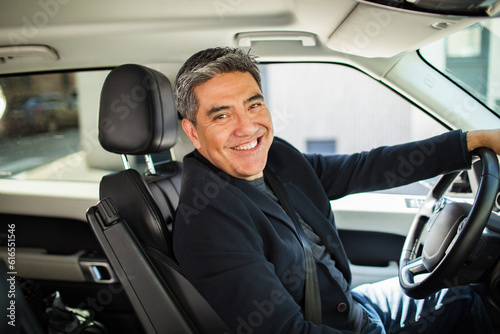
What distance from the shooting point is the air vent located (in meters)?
1.81

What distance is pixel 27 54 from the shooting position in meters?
1.87

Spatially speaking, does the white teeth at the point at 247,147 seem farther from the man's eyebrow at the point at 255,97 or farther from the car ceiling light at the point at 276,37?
the car ceiling light at the point at 276,37

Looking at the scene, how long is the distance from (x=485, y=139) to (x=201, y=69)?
34.9 inches

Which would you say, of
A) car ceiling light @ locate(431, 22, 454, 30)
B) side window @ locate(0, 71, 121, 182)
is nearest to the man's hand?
car ceiling light @ locate(431, 22, 454, 30)

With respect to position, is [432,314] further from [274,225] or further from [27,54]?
[27,54]

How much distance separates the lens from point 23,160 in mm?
2510

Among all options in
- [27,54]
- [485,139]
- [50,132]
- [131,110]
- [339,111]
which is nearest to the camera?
[485,139]

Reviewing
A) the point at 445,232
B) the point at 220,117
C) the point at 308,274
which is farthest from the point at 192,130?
the point at 445,232

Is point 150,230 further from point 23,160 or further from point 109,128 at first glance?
point 23,160

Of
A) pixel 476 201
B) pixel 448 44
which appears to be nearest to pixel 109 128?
pixel 476 201

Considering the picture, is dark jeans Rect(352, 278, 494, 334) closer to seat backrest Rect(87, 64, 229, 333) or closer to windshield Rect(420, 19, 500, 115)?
seat backrest Rect(87, 64, 229, 333)

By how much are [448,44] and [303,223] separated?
3.41ft

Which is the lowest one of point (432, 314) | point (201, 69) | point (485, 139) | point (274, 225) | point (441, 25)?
point (432, 314)

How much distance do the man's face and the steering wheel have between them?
23.2 inches
